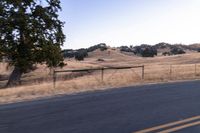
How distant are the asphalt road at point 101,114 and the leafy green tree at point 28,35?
20.7 m

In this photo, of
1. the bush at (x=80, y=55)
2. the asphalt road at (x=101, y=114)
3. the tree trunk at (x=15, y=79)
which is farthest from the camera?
the bush at (x=80, y=55)

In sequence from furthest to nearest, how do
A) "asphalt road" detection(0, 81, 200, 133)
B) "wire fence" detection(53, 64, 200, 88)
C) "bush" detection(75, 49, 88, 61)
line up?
"bush" detection(75, 49, 88, 61), "wire fence" detection(53, 64, 200, 88), "asphalt road" detection(0, 81, 200, 133)

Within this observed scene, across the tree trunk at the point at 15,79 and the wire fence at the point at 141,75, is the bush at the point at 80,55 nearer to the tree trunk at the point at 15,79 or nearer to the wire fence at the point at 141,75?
the wire fence at the point at 141,75

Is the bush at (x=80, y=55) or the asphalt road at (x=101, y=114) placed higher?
the asphalt road at (x=101, y=114)

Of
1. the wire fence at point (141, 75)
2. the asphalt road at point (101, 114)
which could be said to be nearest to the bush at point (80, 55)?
the wire fence at point (141, 75)

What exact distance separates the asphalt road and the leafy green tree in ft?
67.8

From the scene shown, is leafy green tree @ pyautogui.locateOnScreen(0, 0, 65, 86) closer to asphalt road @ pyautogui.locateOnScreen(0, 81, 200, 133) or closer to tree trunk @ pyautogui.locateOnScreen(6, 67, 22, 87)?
tree trunk @ pyautogui.locateOnScreen(6, 67, 22, 87)

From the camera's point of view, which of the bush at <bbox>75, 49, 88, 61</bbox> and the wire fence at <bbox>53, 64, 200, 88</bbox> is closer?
the wire fence at <bbox>53, 64, 200, 88</bbox>

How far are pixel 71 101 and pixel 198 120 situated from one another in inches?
260

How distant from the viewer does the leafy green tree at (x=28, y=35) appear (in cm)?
3647

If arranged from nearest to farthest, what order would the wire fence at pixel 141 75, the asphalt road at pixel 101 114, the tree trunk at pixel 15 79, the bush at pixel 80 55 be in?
1. the asphalt road at pixel 101 114
2. the wire fence at pixel 141 75
3. the tree trunk at pixel 15 79
4. the bush at pixel 80 55

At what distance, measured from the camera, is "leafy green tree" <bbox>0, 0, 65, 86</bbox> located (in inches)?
1436

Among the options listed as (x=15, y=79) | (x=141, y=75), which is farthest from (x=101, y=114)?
(x=15, y=79)

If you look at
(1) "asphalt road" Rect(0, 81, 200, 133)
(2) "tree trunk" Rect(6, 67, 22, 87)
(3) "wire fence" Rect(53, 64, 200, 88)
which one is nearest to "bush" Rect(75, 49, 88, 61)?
(3) "wire fence" Rect(53, 64, 200, 88)
